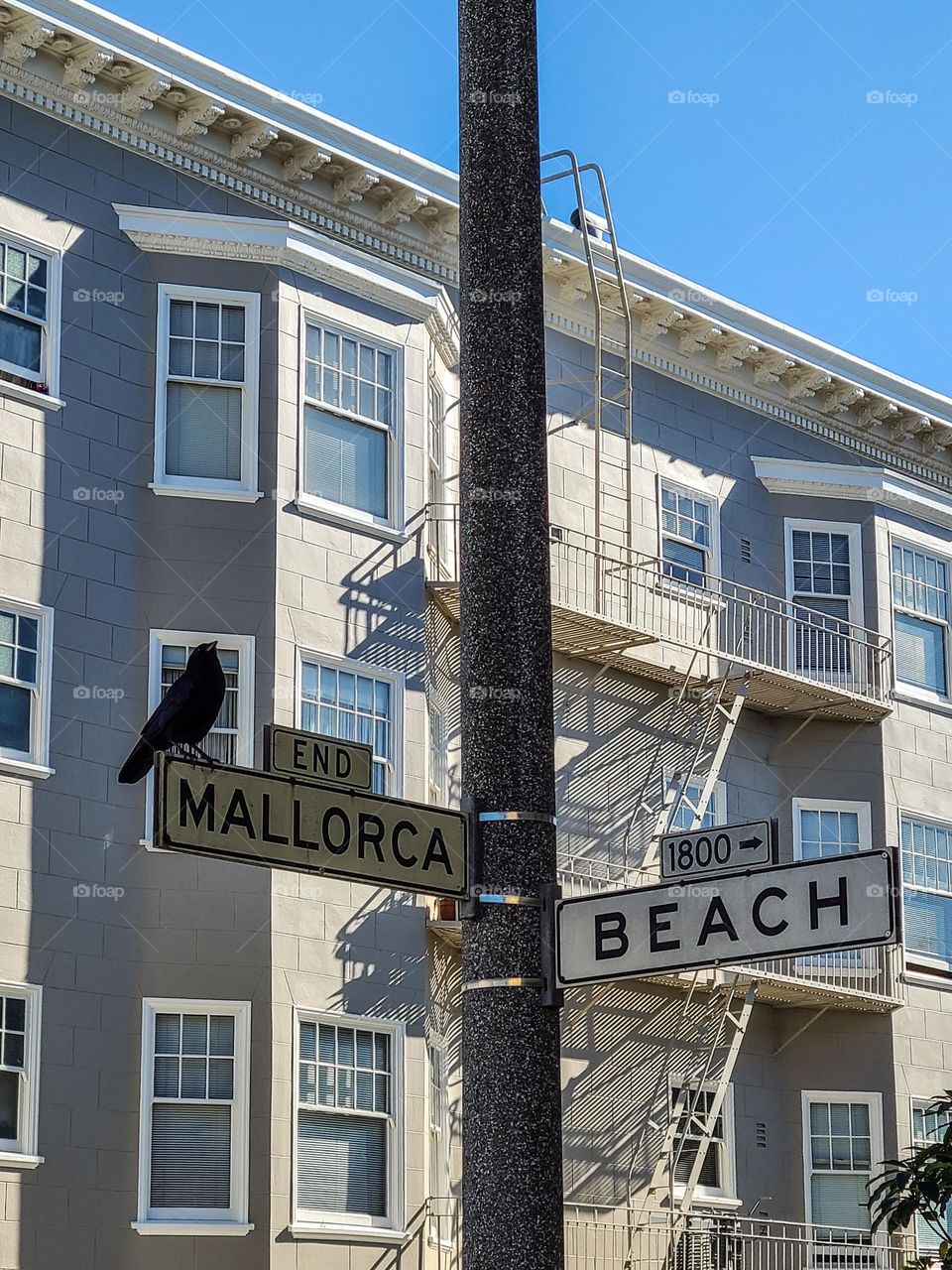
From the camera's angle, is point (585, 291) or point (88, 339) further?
point (585, 291)

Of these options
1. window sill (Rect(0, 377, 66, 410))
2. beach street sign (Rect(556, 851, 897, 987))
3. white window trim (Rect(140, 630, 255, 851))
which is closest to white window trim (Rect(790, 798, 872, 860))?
white window trim (Rect(140, 630, 255, 851))

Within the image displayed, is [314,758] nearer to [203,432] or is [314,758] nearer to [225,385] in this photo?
[203,432]

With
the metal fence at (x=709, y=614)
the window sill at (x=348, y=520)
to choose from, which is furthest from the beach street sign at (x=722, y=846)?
the metal fence at (x=709, y=614)

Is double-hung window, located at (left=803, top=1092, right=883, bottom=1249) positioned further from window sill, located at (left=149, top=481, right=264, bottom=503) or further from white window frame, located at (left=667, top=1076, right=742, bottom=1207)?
window sill, located at (left=149, top=481, right=264, bottom=503)

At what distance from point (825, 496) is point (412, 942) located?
31.5ft

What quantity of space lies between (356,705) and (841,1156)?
28.8 feet

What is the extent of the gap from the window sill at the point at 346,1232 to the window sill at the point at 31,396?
296 inches

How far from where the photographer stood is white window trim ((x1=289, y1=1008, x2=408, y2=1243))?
658 inches

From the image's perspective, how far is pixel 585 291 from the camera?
2269 cm

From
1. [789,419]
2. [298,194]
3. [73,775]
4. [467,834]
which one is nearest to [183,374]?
[298,194]

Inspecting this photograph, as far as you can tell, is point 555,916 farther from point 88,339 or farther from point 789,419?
point 789,419

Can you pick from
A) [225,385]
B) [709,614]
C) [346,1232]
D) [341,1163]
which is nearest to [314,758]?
[346,1232]

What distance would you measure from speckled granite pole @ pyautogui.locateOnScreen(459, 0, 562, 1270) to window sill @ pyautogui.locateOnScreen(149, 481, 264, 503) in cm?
1284

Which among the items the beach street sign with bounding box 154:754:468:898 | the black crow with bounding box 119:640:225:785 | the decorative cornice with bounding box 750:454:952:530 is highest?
the decorative cornice with bounding box 750:454:952:530
